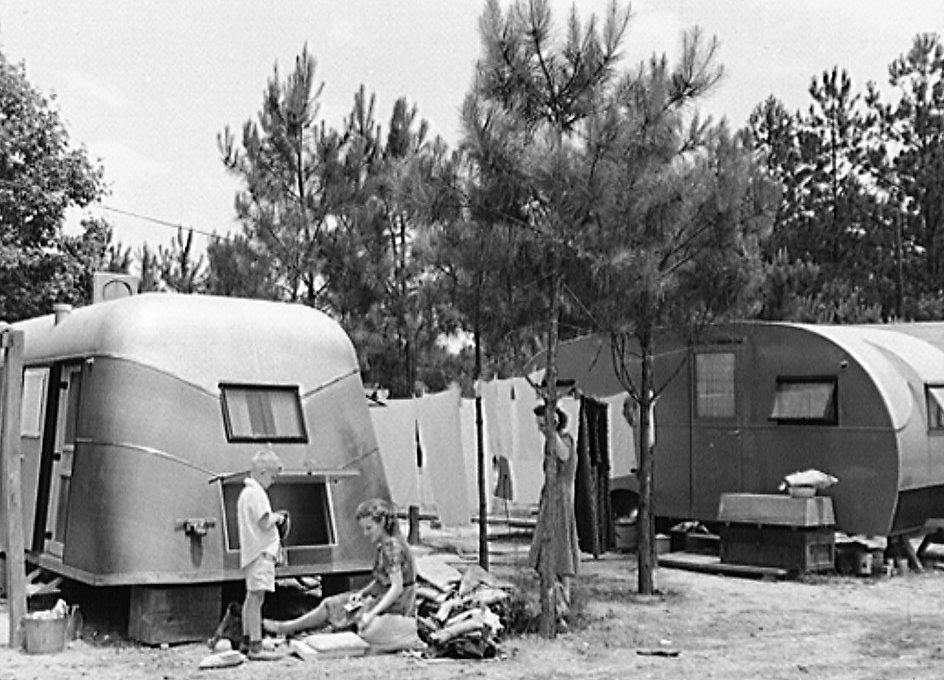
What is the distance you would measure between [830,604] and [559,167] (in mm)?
4799

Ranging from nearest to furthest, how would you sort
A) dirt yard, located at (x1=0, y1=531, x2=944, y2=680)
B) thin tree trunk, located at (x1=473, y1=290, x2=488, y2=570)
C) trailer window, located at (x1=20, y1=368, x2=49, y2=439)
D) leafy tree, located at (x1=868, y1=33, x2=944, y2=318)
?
dirt yard, located at (x1=0, y1=531, x2=944, y2=680), trailer window, located at (x1=20, y1=368, x2=49, y2=439), thin tree trunk, located at (x1=473, y1=290, x2=488, y2=570), leafy tree, located at (x1=868, y1=33, x2=944, y2=318)

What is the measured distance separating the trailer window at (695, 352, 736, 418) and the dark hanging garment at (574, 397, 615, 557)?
3.83 ft

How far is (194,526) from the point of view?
843cm

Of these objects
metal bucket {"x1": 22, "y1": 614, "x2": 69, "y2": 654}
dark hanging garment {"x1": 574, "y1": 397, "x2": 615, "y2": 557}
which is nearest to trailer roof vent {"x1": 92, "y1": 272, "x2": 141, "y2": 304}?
metal bucket {"x1": 22, "y1": 614, "x2": 69, "y2": 654}

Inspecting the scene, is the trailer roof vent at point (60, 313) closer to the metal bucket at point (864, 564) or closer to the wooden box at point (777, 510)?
the wooden box at point (777, 510)

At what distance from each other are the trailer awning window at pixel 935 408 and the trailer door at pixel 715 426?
204cm

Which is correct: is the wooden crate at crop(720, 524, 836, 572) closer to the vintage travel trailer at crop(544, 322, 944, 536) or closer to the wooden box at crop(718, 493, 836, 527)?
the wooden box at crop(718, 493, 836, 527)

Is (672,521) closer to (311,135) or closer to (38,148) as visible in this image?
(311,135)

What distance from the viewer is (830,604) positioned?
10.6 metres

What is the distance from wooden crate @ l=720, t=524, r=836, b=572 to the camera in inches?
476

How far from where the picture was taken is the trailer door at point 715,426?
13.4m

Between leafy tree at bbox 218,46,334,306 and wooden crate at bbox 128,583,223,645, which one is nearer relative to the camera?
wooden crate at bbox 128,583,223,645

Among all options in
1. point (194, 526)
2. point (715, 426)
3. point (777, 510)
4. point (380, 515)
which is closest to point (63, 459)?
point (194, 526)

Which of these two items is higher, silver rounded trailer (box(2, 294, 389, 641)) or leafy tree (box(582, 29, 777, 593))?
leafy tree (box(582, 29, 777, 593))
